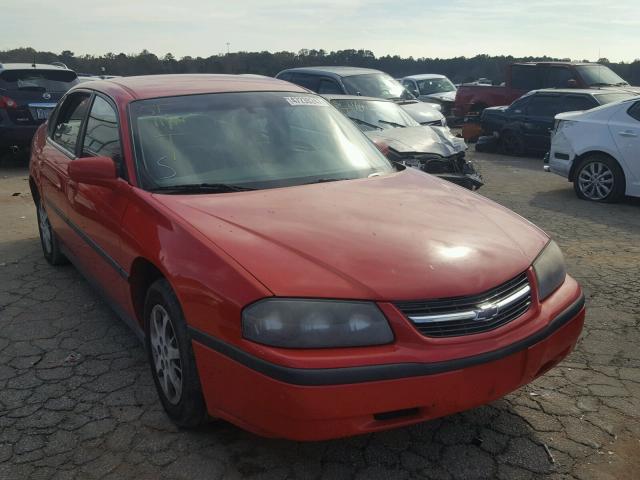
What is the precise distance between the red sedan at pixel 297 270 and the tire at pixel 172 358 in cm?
1

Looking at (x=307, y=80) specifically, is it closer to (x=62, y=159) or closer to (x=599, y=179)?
(x=599, y=179)

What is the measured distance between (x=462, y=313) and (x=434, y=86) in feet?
64.7

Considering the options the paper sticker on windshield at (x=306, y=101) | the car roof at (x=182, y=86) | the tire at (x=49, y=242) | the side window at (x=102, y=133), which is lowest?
the tire at (x=49, y=242)

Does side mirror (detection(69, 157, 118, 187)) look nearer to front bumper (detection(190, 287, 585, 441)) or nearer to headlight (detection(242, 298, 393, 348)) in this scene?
front bumper (detection(190, 287, 585, 441))

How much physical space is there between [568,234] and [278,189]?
423 centimetres

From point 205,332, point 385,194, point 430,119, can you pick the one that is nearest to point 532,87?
point 430,119

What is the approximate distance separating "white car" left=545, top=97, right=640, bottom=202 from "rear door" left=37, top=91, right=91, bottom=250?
6440mm

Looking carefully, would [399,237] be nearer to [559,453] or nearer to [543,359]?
[543,359]

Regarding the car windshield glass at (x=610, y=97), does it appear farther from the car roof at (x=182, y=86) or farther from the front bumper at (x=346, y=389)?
the front bumper at (x=346, y=389)

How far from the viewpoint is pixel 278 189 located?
327 cm

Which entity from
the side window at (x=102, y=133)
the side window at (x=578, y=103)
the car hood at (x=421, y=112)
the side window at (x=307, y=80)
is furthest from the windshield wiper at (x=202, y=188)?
the side window at (x=578, y=103)

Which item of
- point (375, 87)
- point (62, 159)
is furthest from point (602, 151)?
point (62, 159)

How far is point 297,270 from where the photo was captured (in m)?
2.39

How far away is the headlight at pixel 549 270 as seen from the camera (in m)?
2.75
